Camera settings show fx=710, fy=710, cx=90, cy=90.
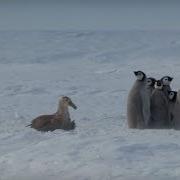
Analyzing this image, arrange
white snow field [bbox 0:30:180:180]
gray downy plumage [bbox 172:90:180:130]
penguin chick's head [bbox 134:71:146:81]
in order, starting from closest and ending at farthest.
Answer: white snow field [bbox 0:30:180:180], gray downy plumage [bbox 172:90:180:130], penguin chick's head [bbox 134:71:146:81]

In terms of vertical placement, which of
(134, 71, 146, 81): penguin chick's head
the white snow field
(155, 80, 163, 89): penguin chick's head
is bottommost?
the white snow field

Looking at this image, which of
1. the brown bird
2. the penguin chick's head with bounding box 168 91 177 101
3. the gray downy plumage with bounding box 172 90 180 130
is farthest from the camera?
the brown bird

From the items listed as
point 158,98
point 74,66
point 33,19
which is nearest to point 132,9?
point 33,19

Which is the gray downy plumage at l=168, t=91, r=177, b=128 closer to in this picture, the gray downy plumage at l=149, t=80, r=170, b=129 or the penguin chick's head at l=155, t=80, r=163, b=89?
the gray downy plumage at l=149, t=80, r=170, b=129

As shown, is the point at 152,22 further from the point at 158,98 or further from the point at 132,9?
the point at 158,98

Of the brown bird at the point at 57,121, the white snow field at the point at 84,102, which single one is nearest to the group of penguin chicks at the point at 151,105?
the white snow field at the point at 84,102

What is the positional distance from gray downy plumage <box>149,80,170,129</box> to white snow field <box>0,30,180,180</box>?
0.38 metres

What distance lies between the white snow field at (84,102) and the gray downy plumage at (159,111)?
0.38 meters

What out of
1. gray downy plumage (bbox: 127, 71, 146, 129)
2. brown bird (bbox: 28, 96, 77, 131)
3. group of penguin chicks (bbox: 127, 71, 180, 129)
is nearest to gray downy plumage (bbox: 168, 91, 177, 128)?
group of penguin chicks (bbox: 127, 71, 180, 129)

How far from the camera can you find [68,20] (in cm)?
2620

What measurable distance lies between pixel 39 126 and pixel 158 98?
128 cm

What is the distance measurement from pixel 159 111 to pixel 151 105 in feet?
0.41

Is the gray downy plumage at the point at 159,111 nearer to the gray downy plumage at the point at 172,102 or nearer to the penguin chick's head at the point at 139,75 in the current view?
the gray downy plumage at the point at 172,102

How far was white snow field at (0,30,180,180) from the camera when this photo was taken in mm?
5500
